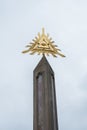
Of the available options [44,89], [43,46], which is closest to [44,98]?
[44,89]

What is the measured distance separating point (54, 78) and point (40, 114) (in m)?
2.41

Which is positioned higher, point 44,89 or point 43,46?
point 43,46

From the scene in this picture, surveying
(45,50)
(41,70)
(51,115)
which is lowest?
(51,115)

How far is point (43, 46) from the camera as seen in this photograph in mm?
16172

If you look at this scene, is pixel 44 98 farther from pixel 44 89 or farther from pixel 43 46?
pixel 43 46

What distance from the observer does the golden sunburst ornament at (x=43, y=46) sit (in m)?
16.0

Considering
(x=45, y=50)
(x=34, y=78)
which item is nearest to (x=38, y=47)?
(x=45, y=50)

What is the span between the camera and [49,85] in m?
15.0

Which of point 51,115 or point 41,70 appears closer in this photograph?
point 51,115

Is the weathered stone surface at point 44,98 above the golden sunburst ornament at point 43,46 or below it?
below

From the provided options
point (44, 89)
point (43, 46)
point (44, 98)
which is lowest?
point (44, 98)

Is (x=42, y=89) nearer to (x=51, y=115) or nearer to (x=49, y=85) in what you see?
(x=49, y=85)

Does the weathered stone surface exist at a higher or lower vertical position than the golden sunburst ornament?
lower

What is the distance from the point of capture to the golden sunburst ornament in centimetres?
1603
